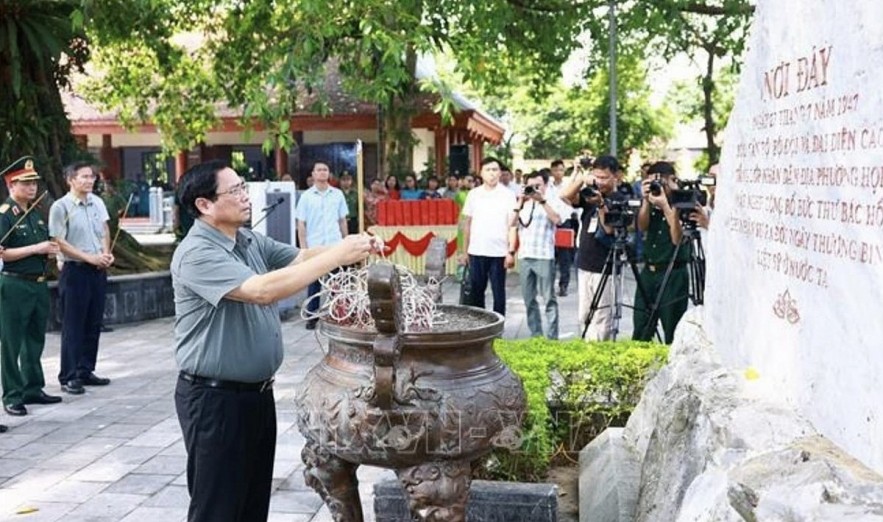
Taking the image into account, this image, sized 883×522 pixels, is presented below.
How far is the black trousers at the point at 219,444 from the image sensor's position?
3438 millimetres

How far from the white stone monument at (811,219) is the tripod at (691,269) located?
259 cm

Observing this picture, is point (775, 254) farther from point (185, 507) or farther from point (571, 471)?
point (185, 507)

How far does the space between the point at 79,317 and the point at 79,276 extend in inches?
13.3

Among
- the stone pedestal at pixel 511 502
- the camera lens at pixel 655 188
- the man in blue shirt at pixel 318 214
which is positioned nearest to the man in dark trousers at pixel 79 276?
the man in blue shirt at pixel 318 214

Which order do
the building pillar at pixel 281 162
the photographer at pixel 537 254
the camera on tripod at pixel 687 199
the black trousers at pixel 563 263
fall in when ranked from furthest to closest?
1. the building pillar at pixel 281 162
2. the black trousers at pixel 563 263
3. the photographer at pixel 537 254
4. the camera on tripod at pixel 687 199

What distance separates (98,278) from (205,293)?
15.7 feet

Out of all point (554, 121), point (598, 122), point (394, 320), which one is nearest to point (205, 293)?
point (394, 320)

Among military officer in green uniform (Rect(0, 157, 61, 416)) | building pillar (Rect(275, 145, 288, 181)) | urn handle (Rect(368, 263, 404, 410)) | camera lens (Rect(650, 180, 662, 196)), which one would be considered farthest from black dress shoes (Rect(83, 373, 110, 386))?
building pillar (Rect(275, 145, 288, 181))

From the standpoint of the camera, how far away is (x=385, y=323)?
9.50 ft

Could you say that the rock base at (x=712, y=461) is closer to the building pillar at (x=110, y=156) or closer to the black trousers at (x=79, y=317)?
the black trousers at (x=79, y=317)

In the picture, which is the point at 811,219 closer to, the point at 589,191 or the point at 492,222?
the point at 589,191

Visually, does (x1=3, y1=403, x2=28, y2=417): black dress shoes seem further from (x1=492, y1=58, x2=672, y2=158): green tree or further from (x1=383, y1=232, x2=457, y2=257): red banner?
(x1=492, y1=58, x2=672, y2=158): green tree

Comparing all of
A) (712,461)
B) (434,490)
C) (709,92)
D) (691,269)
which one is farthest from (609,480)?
(709,92)

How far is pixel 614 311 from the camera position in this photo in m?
7.38
